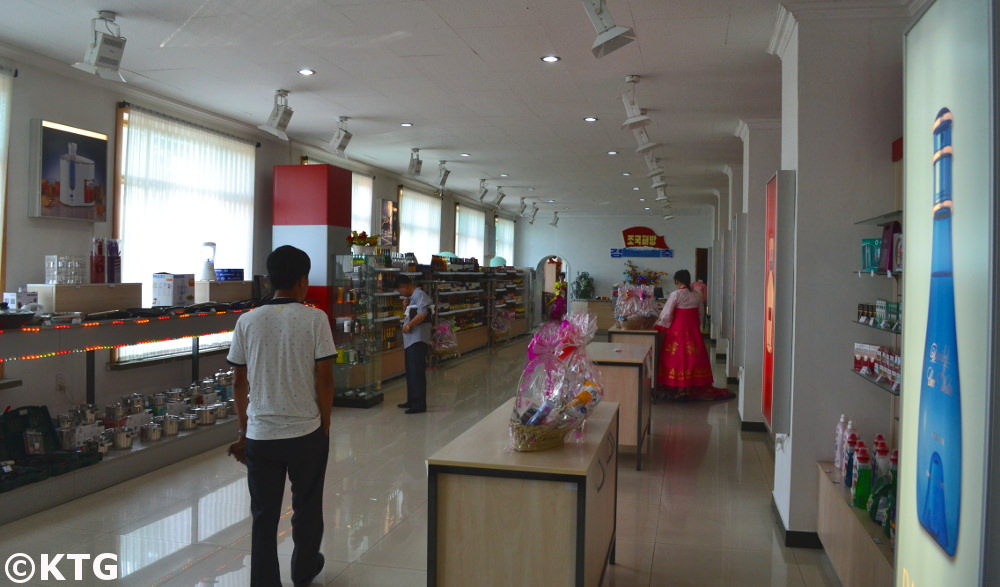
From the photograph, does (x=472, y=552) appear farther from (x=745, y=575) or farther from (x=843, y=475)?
(x=843, y=475)

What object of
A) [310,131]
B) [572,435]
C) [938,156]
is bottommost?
[572,435]

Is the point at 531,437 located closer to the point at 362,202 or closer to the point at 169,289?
the point at 169,289

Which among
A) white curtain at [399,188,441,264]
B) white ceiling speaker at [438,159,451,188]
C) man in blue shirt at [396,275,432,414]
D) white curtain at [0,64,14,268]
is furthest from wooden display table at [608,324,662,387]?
white curtain at [0,64,14,268]

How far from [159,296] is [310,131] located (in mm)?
3316

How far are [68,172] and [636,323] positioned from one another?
6.68 m

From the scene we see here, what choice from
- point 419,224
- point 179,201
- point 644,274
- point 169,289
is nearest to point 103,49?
point 169,289

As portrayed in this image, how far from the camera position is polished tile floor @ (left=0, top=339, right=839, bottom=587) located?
3.89 metres

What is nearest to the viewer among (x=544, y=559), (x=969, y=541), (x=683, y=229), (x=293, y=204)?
(x=969, y=541)

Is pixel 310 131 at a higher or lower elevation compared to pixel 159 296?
higher

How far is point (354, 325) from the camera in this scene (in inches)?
343

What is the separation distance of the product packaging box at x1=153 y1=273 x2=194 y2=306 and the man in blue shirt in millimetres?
2398

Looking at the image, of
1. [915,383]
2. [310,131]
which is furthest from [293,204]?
[915,383]

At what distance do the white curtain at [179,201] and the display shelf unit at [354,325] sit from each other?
1306 mm

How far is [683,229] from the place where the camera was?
2119cm
